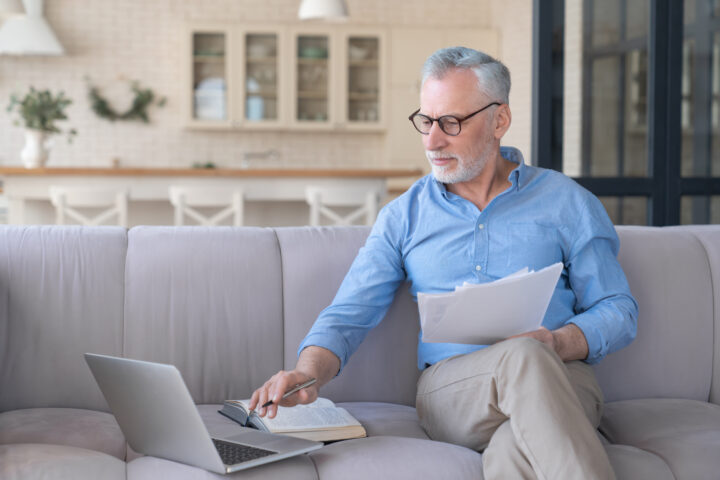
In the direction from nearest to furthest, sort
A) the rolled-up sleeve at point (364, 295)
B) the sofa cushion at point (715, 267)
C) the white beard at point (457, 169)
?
the rolled-up sleeve at point (364, 295) → the white beard at point (457, 169) → the sofa cushion at point (715, 267)

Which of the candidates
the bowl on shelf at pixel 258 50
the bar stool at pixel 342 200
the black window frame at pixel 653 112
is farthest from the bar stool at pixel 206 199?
the black window frame at pixel 653 112

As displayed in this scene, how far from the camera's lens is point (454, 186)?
6.73 feet

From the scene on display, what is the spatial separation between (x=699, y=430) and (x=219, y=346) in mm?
1157

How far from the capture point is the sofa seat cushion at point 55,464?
4.80 ft

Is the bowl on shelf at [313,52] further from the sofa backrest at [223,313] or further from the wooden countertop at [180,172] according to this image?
the sofa backrest at [223,313]

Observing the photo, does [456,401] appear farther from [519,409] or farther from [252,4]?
[252,4]

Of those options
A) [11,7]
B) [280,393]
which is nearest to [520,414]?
[280,393]

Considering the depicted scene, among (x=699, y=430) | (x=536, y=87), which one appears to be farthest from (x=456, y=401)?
(x=536, y=87)

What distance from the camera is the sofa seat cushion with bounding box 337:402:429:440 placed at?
1.80 metres

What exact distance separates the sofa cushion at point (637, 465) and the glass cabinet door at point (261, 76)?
244 inches

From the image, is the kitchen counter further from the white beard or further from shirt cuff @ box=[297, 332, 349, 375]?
shirt cuff @ box=[297, 332, 349, 375]

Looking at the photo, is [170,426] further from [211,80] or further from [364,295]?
[211,80]

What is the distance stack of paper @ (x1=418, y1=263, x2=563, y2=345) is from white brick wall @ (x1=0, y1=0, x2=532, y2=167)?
567cm

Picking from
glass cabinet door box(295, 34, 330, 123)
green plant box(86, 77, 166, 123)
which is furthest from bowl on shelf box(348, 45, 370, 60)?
green plant box(86, 77, 166, 123)
